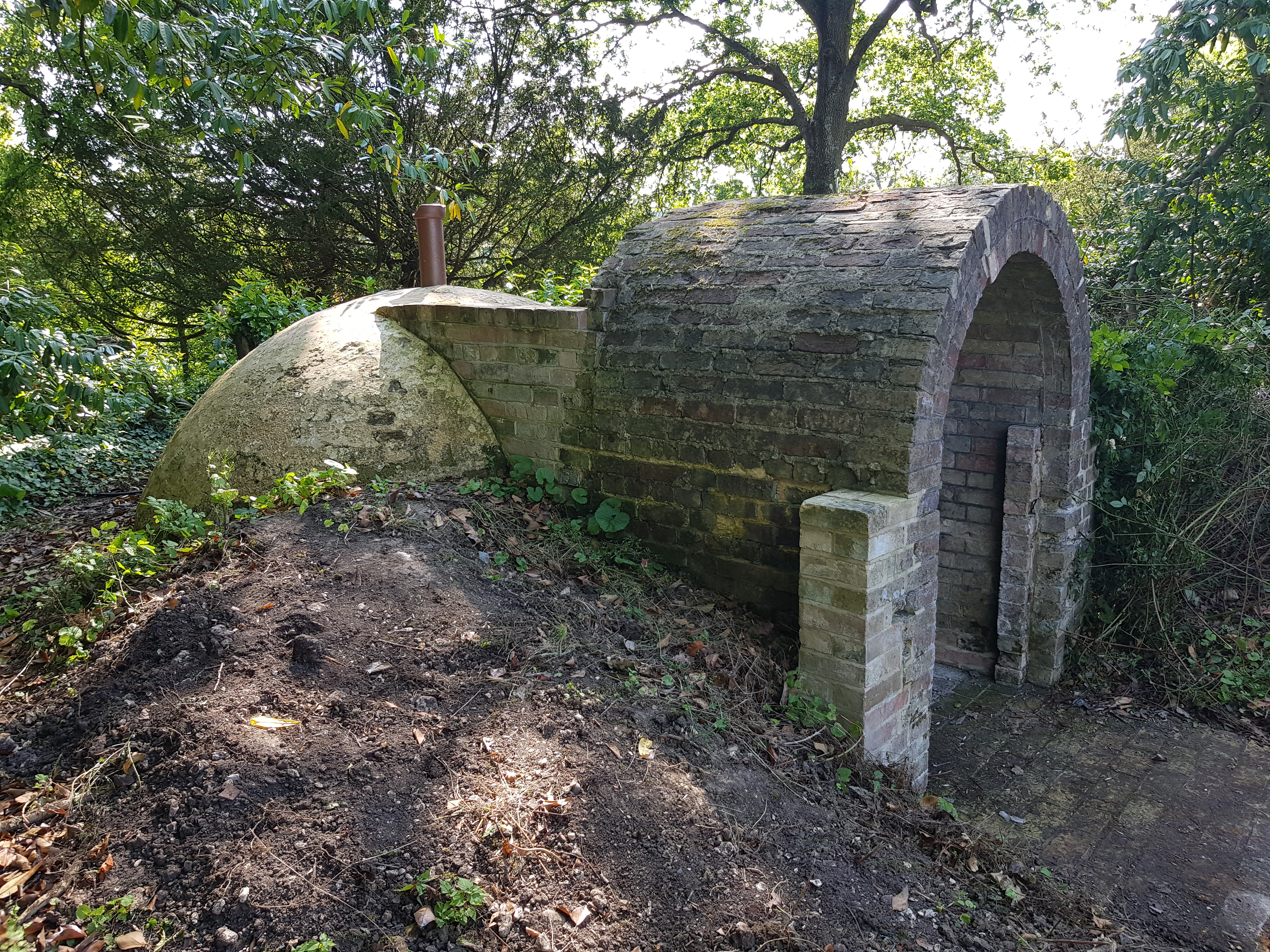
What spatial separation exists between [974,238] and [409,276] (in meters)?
10.4

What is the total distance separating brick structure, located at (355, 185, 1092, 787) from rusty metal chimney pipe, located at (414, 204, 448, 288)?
2.38ft

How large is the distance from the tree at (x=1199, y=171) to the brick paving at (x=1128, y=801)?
13.9 ft

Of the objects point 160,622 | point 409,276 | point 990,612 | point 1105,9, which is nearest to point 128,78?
point 160,622

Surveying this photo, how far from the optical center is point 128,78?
3.27 meters

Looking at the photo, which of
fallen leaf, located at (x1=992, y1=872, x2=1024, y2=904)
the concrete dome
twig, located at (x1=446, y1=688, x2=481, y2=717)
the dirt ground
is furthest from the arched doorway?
the concrete dome

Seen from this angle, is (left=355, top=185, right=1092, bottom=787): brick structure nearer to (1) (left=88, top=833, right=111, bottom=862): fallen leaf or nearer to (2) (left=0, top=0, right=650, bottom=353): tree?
(1) (left=88, top=833, right=111, bottom=862): fallen leaf

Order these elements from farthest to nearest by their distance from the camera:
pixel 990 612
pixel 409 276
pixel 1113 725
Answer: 1. pixel 409 276
2. pixel 990 612
3. pixel 1113 725

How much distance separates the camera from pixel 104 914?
2109mm

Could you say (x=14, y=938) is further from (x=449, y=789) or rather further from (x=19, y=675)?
(x=19, y=675)

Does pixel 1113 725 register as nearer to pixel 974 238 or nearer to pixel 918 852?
pixel 918 852

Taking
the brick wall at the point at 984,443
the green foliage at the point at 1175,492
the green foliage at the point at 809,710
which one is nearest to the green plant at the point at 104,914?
the green foliage at the point at 809,710

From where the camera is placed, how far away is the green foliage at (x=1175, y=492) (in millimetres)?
5508

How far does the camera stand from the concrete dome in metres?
4.75

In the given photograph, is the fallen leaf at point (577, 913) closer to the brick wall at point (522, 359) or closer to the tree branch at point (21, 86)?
the brick wall at point (522, 359)
